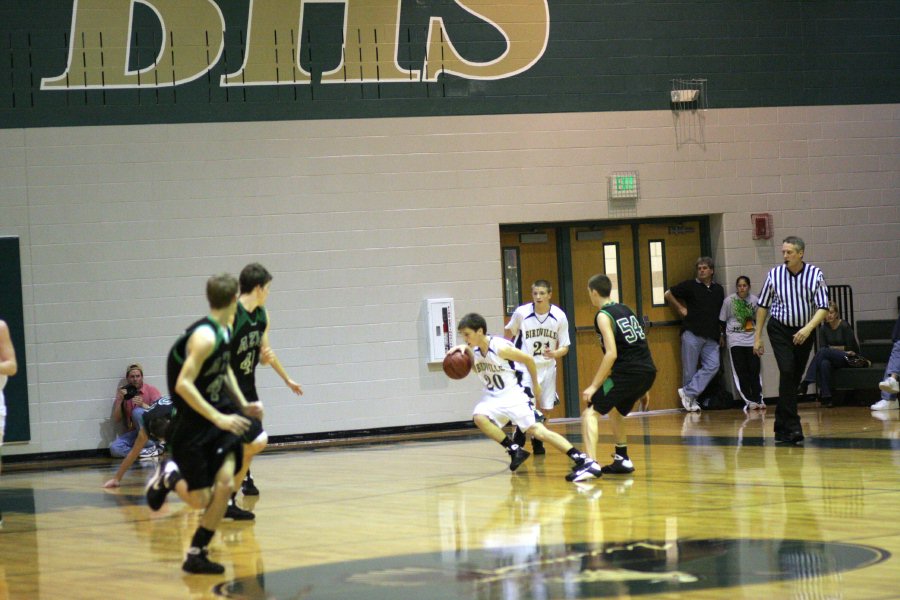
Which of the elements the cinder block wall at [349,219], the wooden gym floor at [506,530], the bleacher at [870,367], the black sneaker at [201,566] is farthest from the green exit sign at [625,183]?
the black sneaker at [201,566]

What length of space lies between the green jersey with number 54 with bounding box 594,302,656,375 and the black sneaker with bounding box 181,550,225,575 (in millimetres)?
3982

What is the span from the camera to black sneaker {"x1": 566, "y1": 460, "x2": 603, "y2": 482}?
8852 mm

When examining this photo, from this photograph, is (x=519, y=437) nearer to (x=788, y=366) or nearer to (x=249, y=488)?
(x=788, y=366)

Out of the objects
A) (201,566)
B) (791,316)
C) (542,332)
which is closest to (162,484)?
(201,566)

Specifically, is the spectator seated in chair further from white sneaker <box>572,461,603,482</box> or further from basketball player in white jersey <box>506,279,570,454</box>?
white sneaker <box>572,461,603,482</box>

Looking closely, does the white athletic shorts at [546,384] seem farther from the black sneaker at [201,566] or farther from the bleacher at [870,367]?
the black sneaker at [201,566]

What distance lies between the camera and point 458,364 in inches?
377

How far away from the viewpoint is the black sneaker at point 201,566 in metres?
5.94

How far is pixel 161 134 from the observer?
13.6m

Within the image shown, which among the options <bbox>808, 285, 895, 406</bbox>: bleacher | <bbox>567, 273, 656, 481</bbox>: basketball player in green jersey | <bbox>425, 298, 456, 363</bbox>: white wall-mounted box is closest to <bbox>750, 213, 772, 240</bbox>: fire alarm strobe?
<bbox>808, 285, 895, 406</bbox>: bleacher

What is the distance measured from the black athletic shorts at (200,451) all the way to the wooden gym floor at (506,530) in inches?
19.3

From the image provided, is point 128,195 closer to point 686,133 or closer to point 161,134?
point 161,134

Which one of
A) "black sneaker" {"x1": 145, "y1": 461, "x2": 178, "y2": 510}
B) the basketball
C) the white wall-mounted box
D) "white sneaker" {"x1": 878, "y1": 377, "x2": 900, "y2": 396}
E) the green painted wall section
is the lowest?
"white sneaker" {"x1": 878, "y1": 377, "x2": 900, "y2": 396}

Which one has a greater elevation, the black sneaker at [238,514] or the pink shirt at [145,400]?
the pink shirt at [145,400]
